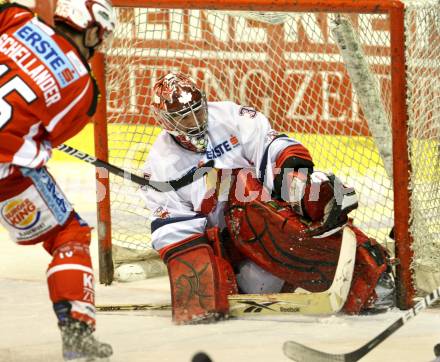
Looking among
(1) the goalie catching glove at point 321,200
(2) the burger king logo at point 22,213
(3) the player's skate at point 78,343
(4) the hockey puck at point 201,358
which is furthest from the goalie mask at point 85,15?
(1) the goalie catching glove at point 321,200

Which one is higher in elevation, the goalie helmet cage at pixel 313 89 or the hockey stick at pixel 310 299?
the goalie helmet cage at pixel 313 89

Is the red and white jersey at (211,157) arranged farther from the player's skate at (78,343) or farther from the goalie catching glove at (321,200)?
the player's skate at (78,343)

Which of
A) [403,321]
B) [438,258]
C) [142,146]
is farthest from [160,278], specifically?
[403,321]

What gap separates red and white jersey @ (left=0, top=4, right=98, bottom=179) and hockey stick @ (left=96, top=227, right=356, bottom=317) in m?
1.10

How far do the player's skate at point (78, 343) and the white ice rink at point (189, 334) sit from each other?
0.29m

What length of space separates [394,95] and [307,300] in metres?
0.72

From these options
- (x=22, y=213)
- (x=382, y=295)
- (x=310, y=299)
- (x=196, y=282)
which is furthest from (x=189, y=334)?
(x=22, y=213)

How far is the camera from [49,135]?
2672mm

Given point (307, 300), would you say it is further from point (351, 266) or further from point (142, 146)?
point (142, 146)

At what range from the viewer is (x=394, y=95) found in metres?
3.43

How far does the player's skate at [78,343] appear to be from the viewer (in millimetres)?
2621

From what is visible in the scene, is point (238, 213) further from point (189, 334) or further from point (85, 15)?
point (85, 15)

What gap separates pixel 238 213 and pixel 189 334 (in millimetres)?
565

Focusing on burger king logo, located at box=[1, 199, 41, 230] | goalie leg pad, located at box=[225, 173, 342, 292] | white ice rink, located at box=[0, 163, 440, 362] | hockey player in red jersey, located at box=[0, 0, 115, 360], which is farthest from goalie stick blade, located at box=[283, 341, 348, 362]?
goalie leg pad, located at box=[225, 173, 342, 292]
